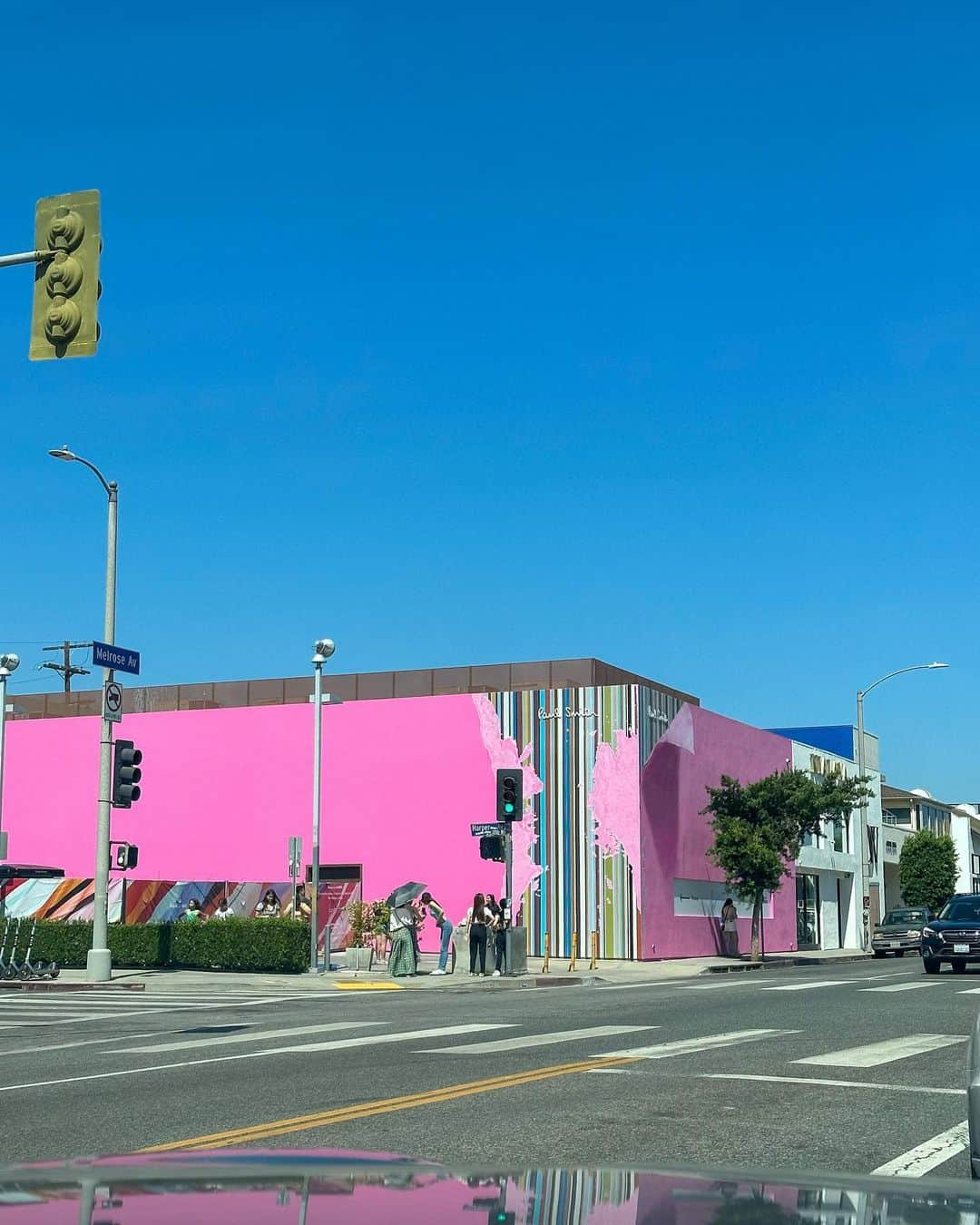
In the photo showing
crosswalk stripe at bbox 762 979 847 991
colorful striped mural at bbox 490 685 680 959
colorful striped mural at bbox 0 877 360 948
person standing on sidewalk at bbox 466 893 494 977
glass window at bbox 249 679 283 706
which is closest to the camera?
crosswalk stripe at bbox 762 979 847 991

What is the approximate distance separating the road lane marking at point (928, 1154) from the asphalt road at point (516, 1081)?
22 mm

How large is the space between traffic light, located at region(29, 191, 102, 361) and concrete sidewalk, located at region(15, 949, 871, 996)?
15.7 m

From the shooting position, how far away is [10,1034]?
1680cm

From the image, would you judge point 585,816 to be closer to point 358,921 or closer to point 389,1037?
point 358,921

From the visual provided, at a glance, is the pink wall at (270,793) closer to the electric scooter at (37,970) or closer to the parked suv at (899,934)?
the electric scooter at (37,970)

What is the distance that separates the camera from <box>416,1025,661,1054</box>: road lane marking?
13914 millimetres

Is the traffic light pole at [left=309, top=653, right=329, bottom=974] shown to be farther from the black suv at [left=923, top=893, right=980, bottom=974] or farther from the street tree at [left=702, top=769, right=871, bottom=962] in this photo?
the street tree at [left=702, top=769, right=871, bottom=962]

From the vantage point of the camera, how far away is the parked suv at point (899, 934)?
47.0 m

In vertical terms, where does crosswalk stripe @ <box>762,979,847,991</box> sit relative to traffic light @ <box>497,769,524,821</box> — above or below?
below

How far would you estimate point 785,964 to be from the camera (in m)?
42.9

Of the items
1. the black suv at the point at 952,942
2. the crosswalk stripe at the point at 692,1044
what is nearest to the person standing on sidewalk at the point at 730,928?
the black suv at the point at 952,942

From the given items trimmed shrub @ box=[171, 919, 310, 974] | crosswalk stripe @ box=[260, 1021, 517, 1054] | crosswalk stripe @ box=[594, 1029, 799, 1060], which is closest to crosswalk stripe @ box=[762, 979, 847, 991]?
crosswalk stripe @ box=[260, 1021, 517, 1054]

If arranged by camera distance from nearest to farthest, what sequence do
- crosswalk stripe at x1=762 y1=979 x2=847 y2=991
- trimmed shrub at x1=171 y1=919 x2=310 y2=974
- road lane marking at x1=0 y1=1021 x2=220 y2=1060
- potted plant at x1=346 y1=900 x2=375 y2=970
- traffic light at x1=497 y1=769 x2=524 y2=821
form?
road lane marking at x1=0 y1=1021 x2=220 y2=1060
crosswalk stripe at x1=762 y1=979 x2=847 y2=991
traffic light at x1=497 y1=769 x2=524 y2=821
trimmed shrub at x1=171 y1=919 x2=310 y2=974
potted plant at x1=346 y1=900 x2=375 y2=970

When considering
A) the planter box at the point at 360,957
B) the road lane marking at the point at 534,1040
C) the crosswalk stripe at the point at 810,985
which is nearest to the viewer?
the road lane marking at the point at 534,1040
